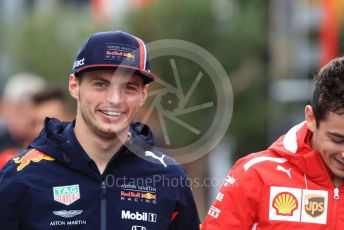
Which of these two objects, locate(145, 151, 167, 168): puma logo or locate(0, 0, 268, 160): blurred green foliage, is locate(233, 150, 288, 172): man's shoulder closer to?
locate(145, 151, 167, 168): puma logo

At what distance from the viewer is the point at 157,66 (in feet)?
40.7

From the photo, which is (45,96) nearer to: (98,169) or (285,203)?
(98,169)

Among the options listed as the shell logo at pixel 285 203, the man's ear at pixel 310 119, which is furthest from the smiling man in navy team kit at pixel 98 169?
the man's ear at pixel 310 119

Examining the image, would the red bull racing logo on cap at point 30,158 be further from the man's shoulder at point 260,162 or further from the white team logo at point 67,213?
the man's shoulder at point 260,162

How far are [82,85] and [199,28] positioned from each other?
7881 mm

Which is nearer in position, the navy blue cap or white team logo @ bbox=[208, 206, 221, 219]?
white team logo @ bbox=[208, 206, 221, 219]

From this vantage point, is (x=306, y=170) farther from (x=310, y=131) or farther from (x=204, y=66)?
(x=204, y=66)

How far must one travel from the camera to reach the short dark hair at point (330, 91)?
228 inches

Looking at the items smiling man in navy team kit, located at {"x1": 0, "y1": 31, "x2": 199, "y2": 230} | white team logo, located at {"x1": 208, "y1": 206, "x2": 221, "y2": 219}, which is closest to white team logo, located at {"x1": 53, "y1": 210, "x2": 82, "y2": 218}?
smiling man in navy team kit, located at {"x1": 0, "y1": 31, "x2": 199, "y2": 230}

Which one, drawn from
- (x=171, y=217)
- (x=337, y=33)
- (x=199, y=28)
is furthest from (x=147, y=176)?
(x=337, y=33)

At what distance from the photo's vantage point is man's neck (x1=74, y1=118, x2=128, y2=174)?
20.5ft

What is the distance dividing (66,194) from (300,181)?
144 cm

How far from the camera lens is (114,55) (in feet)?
20.3

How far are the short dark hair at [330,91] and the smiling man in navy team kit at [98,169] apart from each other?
42.9 inches
